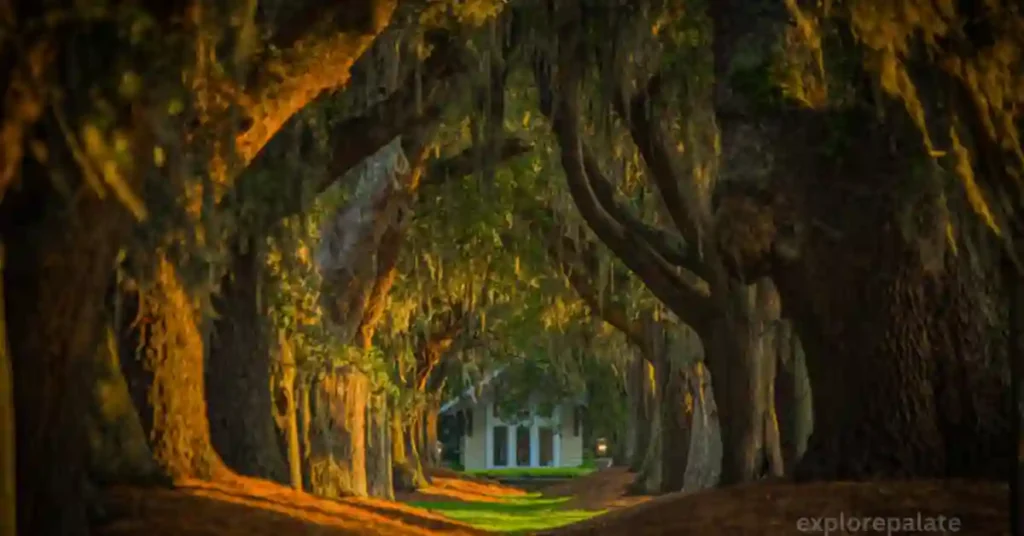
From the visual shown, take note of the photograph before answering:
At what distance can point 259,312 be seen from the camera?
15523mm

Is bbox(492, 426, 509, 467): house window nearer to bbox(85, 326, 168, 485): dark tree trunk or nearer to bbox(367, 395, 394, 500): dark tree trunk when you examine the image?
bbox(367, 395, 394, 500): dark tree trunk

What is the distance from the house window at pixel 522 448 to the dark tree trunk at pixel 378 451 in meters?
51.4

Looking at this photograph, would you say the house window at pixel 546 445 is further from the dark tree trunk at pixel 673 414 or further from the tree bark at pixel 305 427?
the tree bark at pixel 305 427

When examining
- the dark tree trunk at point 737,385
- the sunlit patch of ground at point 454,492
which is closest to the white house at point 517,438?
the sunlit patch of ground at point 454,492

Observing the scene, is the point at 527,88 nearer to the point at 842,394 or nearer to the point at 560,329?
the point at 842,394

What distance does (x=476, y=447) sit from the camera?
8088cm

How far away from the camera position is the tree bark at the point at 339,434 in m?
21.4

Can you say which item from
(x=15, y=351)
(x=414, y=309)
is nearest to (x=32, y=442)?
(x=15, y=351)

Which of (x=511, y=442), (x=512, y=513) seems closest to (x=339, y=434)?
(x=512, y=513)

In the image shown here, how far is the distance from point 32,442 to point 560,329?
28173mm

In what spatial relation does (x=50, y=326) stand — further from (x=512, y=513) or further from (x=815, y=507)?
(x=512, y=513)

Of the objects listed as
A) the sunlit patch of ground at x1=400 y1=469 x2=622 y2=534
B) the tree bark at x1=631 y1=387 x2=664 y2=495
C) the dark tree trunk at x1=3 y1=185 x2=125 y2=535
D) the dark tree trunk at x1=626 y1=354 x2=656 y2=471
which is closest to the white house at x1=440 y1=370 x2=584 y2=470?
the sunlit patch of ground at x1=400 y1=469 x2=622 y2=534

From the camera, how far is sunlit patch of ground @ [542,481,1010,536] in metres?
10.1

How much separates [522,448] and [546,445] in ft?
4.75
